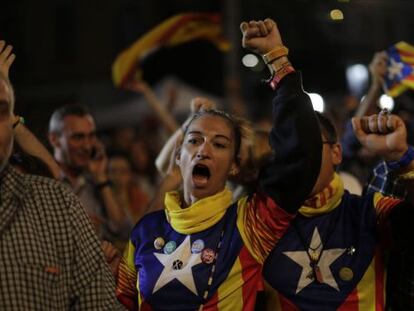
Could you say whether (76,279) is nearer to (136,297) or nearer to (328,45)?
(136,297)

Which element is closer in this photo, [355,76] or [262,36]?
[262,36]

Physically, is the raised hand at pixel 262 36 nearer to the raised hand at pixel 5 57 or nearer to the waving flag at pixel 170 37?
the raised hand at pixel 5 57

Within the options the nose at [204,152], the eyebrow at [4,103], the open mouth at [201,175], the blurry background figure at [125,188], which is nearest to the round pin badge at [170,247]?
the open mouth at [201,175]

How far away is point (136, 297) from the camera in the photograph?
12.9ft

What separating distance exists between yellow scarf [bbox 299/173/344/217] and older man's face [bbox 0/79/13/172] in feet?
4.87

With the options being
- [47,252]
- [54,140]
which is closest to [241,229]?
[47,252]

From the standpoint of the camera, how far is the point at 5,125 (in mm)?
2854

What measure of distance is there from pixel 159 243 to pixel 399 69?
2806mm

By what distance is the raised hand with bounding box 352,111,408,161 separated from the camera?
351 centimetres

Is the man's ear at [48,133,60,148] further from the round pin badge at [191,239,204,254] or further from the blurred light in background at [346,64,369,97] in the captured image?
the blurred light in background at [346,64,369,97]

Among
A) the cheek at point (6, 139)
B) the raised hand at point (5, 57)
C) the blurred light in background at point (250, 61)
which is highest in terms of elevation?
the raised hand at point (5, 57)

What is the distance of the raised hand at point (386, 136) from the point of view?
11.5 feet

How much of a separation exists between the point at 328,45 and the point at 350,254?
2798 centimetres

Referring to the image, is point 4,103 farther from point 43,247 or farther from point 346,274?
point 346,274
